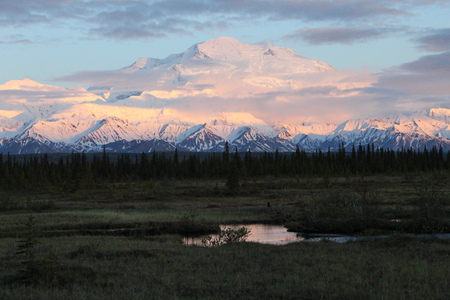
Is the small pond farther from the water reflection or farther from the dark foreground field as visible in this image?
the dark foreground field

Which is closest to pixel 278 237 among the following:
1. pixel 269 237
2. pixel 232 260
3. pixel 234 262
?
pixel 269 237

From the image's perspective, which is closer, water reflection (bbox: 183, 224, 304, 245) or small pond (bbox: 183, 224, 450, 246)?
small pond (bbox: 183, 224, 450, 246)

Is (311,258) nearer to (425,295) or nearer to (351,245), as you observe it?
(351,245)

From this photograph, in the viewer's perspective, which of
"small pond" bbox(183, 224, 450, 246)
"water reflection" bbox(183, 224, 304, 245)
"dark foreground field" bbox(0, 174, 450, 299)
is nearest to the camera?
"dark foreground field" bbox(0, 174, 450, 299)

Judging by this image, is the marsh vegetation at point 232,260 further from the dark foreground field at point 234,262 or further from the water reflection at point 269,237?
the water reflection at point 269,237

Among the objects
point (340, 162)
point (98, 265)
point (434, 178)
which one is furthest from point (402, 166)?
point (98, 265)

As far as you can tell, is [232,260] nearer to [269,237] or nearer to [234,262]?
[234,262]

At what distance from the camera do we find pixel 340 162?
160 metres

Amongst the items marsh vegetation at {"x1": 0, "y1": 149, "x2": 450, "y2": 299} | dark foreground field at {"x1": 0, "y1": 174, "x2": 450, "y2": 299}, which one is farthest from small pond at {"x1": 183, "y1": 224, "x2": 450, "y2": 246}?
dark foreground field at {"x1": 0, "y1": 174, "x2": 450, "y2": 299}

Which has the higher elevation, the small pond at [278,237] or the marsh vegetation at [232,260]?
the marsh vegetation at [232,260]

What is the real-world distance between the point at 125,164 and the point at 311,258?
149554 millimetres

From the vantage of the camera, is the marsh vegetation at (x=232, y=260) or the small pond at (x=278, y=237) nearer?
the marsh vegetation at (x=232, y=260)

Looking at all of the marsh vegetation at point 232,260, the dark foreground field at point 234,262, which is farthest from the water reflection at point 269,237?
the dark foreground field at point 234,262

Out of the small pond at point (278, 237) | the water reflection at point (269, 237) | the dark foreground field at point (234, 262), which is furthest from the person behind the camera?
the water reflection at point (269, 237)
